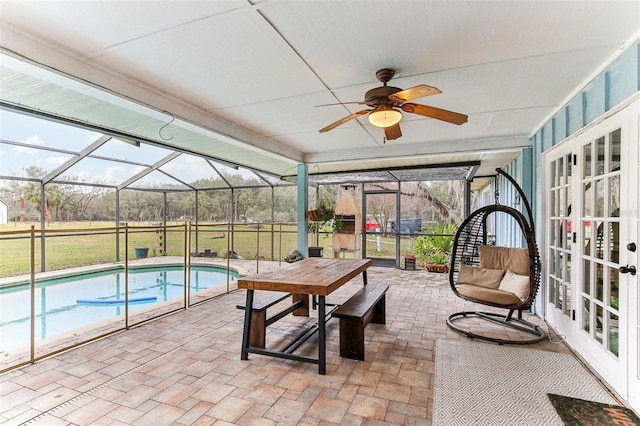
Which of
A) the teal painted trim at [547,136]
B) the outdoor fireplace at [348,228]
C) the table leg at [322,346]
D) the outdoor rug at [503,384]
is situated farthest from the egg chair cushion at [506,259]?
the outdoor fireplace at [348,228]

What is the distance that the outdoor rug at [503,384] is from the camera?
204 centimetres

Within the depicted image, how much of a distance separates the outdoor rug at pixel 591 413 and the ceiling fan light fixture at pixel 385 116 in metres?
2.42

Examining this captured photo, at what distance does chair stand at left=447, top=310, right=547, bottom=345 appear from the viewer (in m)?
3.20

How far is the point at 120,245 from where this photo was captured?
8.88 meters

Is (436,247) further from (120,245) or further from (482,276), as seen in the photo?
(120,245)

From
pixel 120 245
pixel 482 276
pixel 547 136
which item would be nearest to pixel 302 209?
pixel 482 276

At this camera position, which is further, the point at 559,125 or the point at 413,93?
the point at 559,125

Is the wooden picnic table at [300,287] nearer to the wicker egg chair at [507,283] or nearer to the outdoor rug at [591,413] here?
the wicker egg chair at [507,283]

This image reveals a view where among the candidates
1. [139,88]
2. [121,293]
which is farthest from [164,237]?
[139,88]

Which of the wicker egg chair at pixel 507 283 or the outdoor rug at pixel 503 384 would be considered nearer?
the outdoor rug at pixel 503 384

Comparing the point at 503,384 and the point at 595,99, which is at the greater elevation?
the point at 595,99

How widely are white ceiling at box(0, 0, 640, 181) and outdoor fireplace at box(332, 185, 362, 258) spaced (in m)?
4.32

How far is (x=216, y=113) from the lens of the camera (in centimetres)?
394

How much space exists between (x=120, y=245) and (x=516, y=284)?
957cm
